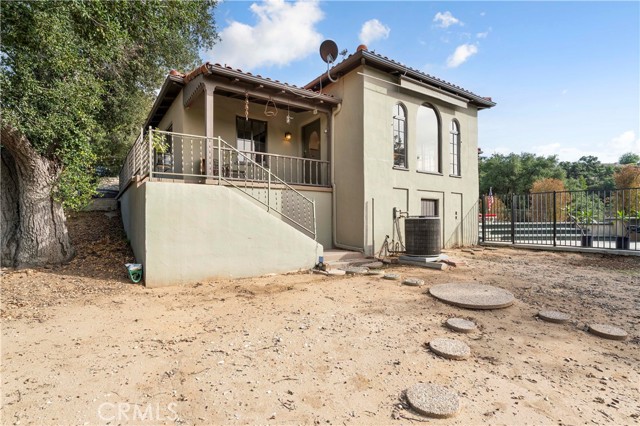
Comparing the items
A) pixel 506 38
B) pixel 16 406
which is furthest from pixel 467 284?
pixel 506 38

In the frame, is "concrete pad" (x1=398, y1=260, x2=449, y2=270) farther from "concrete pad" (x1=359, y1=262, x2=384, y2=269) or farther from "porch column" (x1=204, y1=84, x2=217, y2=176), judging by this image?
"porch column" (x1=204, y1=84, x2=217, y2=176)

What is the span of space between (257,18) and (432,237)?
8278 mm

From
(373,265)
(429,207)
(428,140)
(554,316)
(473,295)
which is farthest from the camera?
(428,140)

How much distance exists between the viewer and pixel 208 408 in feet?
6.51

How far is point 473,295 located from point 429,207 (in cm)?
554

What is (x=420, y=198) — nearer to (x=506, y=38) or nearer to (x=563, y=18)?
(x=506, y=38)

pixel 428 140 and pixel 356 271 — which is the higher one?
pixel 428 140

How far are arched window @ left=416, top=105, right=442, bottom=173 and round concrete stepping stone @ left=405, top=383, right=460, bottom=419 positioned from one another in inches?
312

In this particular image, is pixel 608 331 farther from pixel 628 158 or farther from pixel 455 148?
pixel 628 158

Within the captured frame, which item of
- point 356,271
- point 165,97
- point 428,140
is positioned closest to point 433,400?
point 356,271

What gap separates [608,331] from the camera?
3168 millimetres

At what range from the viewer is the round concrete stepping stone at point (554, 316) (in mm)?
3527

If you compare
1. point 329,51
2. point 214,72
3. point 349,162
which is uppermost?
point 329,51

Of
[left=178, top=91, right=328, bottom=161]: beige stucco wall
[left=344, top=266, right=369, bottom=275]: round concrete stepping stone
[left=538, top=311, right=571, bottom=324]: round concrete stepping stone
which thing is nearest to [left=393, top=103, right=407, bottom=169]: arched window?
[left=178, top=91, right=328, bottom=161]: beige stucco wall
